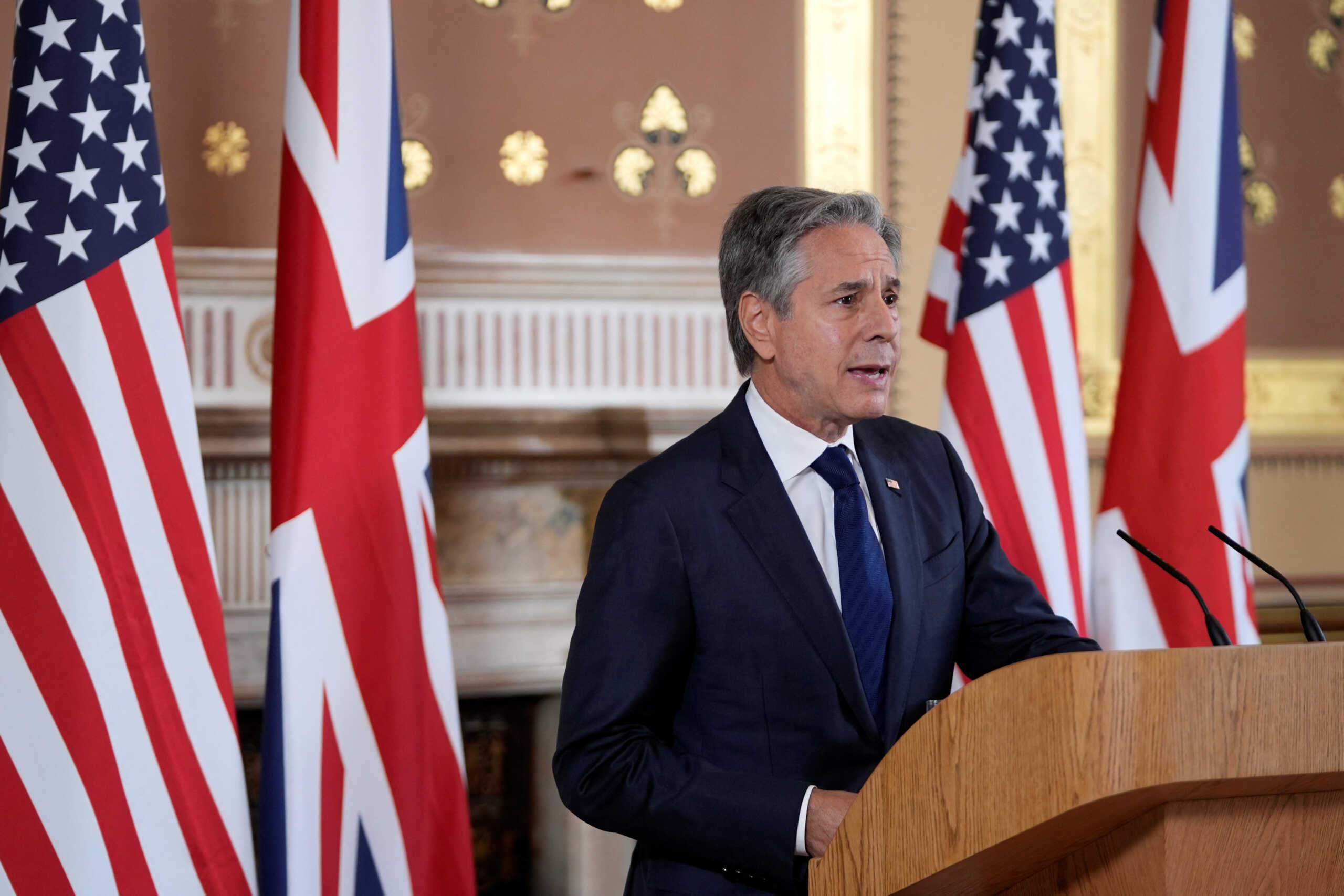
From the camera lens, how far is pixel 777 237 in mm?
1634

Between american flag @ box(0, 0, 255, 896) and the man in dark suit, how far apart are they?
1.01 meters

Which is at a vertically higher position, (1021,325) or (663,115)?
(663,115)

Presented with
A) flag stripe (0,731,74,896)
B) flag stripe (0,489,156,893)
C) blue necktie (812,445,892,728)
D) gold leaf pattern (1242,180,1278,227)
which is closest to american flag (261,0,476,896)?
flag stripe (0,489,156,893)

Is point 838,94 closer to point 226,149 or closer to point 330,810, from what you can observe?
point 226,149

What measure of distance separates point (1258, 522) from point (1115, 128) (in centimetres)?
119

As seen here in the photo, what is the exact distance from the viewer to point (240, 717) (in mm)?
3059

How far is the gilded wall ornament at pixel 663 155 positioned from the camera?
3273mm

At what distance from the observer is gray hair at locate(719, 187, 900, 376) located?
1.61m

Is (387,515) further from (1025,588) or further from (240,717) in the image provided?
(1025,588)

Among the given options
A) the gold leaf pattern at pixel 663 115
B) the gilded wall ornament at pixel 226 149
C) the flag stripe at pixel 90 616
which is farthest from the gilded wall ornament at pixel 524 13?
the flag stripe at pixel 90 616

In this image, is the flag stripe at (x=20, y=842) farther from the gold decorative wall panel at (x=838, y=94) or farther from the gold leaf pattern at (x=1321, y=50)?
the gold leaf pattern at (x=1321, y=50)

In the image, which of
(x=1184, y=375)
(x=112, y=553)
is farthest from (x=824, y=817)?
(x=1184, y=375)

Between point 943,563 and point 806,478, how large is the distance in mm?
209

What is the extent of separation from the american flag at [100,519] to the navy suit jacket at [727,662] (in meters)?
0.99
